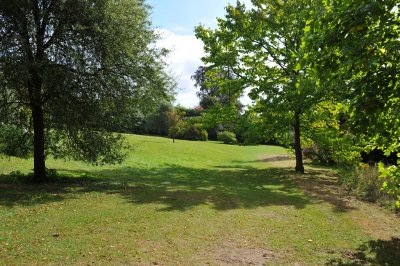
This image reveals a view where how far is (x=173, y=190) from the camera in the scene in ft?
48.4

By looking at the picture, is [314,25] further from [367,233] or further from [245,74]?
[245,74]

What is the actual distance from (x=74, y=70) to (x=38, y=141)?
313 cm

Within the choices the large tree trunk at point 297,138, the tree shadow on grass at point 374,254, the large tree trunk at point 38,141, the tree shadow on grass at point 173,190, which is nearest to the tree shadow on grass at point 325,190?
the tree shadow on grass at point 173,190

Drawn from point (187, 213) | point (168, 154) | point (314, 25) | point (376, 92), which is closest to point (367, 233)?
point (187, 213)

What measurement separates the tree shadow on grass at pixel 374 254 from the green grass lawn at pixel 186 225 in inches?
0.8

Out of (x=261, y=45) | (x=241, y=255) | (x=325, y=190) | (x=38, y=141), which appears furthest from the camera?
(x=261, y=45)

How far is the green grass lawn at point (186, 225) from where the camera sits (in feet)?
23.8

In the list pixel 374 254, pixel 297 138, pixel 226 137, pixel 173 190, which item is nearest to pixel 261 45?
pixel 297 138

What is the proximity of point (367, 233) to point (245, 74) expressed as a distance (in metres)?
14.0

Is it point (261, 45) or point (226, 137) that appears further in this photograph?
point (226, 137)

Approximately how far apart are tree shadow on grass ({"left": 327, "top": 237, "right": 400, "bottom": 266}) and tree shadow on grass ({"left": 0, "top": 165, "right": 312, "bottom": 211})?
13.1 ft

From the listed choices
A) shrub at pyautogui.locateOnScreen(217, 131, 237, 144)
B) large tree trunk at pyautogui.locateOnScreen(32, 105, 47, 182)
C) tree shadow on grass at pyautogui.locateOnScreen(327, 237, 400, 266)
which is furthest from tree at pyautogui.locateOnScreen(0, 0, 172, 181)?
A: shrub at pyautogui.locateOnScreen(217, 131, 237, 144)

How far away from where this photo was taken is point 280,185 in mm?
17469

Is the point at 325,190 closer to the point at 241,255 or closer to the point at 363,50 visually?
the point at 241,255
